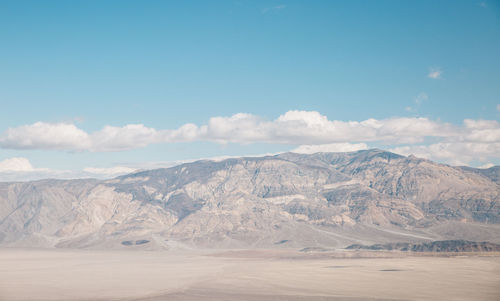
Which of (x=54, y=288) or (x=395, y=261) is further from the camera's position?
(x=395, y=261)

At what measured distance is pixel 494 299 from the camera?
91938 mm

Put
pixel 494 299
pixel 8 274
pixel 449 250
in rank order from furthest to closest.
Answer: pixel 449 250 → pixel 8 274 → pixel 494 299

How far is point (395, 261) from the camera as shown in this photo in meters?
158

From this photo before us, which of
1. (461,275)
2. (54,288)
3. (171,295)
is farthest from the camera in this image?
(461,275)

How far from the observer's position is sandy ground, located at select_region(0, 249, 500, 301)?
9738cm

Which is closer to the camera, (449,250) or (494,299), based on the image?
(494,299)

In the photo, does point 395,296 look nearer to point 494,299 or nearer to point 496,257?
point 494,299

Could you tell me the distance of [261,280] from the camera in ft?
391

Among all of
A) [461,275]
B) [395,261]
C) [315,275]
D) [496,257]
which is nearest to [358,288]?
[315,275]

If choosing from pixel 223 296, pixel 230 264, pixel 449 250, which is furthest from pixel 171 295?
pixel 449 250

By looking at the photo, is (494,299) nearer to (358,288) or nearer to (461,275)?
(358,288)

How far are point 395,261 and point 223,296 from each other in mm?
78412

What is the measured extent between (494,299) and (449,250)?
110070 millimetres

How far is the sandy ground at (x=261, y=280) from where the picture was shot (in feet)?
319
